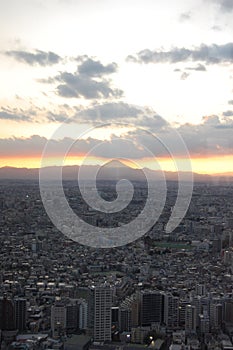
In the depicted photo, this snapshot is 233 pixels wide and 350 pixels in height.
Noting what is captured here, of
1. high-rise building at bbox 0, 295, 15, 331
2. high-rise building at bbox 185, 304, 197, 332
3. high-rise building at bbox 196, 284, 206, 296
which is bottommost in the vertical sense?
high-rise building at bbox 185, 304, 197, 332

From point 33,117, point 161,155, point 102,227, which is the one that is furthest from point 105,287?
point 33,117

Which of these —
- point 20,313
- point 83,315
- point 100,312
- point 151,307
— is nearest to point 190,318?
point 151,307

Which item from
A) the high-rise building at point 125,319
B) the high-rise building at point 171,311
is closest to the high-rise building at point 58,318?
the high-rise building at point 125,319

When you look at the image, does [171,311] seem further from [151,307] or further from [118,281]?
[118,281]

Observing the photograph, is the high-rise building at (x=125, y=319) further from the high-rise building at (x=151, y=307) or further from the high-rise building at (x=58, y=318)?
the high-rise building at (x=58, y=318)

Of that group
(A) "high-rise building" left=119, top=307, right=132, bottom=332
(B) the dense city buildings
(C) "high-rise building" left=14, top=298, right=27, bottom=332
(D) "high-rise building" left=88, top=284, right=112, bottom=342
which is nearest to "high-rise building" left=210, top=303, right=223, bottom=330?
(B) the dense city buildings

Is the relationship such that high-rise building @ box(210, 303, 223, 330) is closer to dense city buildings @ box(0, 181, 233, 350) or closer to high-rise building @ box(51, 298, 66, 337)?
dense city buildings @ box(0, 181, 233, 350)

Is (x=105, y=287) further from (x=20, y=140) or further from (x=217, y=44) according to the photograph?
(x=217, y=44)
